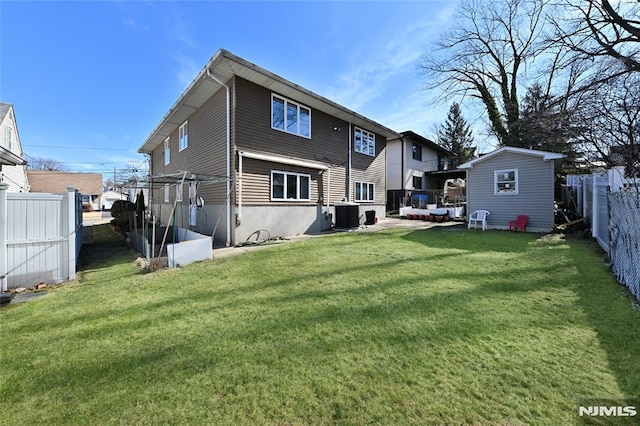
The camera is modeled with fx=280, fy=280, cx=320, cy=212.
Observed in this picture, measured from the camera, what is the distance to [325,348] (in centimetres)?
287

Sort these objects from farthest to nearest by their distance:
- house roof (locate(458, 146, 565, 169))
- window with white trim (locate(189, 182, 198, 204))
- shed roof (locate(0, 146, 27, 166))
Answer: window with white trim (locate(189, 182, 198, 204)) < house roof (locate(458, 146, 565, 169)) < shed roof (locate(0, 146, 27, 166))

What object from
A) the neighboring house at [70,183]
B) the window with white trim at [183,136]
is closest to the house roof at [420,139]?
the window with white trim at [183,136]

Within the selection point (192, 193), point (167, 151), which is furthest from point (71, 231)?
point (167, 151)

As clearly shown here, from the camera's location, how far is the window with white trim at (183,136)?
1360 cm

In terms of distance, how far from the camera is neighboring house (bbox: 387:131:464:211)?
23.2 metres

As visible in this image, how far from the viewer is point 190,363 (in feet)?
8.74

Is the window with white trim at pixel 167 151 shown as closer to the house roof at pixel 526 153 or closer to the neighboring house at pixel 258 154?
the neighboring house at pixel 258 154

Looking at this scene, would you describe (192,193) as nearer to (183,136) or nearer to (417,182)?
(183,136)

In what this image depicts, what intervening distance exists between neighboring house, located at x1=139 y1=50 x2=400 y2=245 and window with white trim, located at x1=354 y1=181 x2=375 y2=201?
0.28 feet

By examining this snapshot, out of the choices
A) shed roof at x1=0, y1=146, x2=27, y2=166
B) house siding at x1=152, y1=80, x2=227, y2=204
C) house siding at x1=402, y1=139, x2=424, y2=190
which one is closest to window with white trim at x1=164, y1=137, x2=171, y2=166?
house siding at x1=152, y1=80, x2=227, y2=204

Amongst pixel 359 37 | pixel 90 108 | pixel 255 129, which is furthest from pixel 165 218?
pixel 90 108

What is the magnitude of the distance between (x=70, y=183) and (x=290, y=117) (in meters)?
44.3

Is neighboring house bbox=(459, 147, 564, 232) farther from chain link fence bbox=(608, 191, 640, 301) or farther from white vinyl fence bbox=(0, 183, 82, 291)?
white vinyl fence bbox=(0, 183, 82, 291)

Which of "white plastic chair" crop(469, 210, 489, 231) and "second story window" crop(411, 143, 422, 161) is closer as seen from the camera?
"white plastic chair" crop(469, 210, 489, 231)
